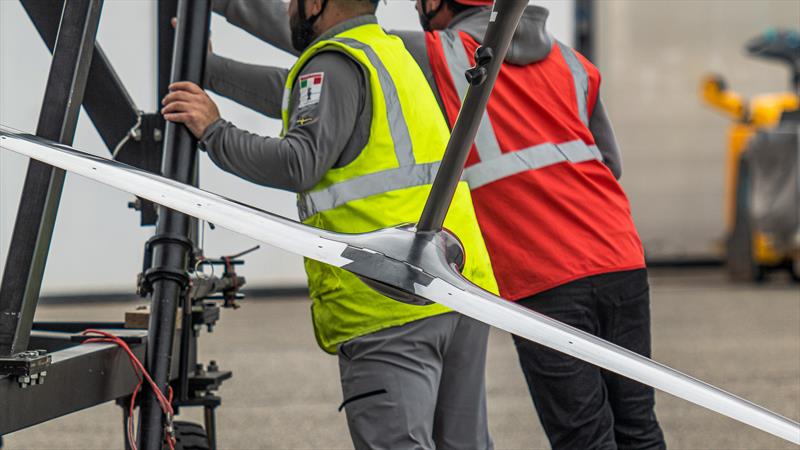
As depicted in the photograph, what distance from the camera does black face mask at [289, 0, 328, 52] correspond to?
8.44 ft

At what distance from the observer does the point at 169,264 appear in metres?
2.55

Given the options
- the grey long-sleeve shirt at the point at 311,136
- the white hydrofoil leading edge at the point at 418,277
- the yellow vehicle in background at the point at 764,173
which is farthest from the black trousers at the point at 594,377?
the yellow vehicle in background at the point at 764,173

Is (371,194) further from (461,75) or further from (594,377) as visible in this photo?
(594,377)

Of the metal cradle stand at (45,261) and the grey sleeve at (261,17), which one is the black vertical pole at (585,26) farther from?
the metal cradle stand at (45,261)

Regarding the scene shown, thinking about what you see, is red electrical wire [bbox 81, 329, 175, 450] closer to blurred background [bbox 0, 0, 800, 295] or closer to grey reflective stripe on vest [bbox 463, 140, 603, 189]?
grey reflective stripe on vest [bbox 463, 140, 603, 189]

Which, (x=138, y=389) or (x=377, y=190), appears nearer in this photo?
(x=377, y=190)

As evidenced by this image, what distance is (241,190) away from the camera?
11.1ft

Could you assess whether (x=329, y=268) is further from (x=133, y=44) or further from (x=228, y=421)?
(x=228, y=421)

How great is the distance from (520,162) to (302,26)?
66cm

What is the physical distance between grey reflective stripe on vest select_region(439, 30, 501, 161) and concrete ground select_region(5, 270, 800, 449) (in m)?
2.25

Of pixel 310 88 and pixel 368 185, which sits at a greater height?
pixel 310 88

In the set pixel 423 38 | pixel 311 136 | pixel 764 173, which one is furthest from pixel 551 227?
pixel 764 173

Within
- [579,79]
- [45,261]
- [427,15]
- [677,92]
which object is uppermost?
[677,92]

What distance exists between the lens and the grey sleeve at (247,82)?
10.2ft
